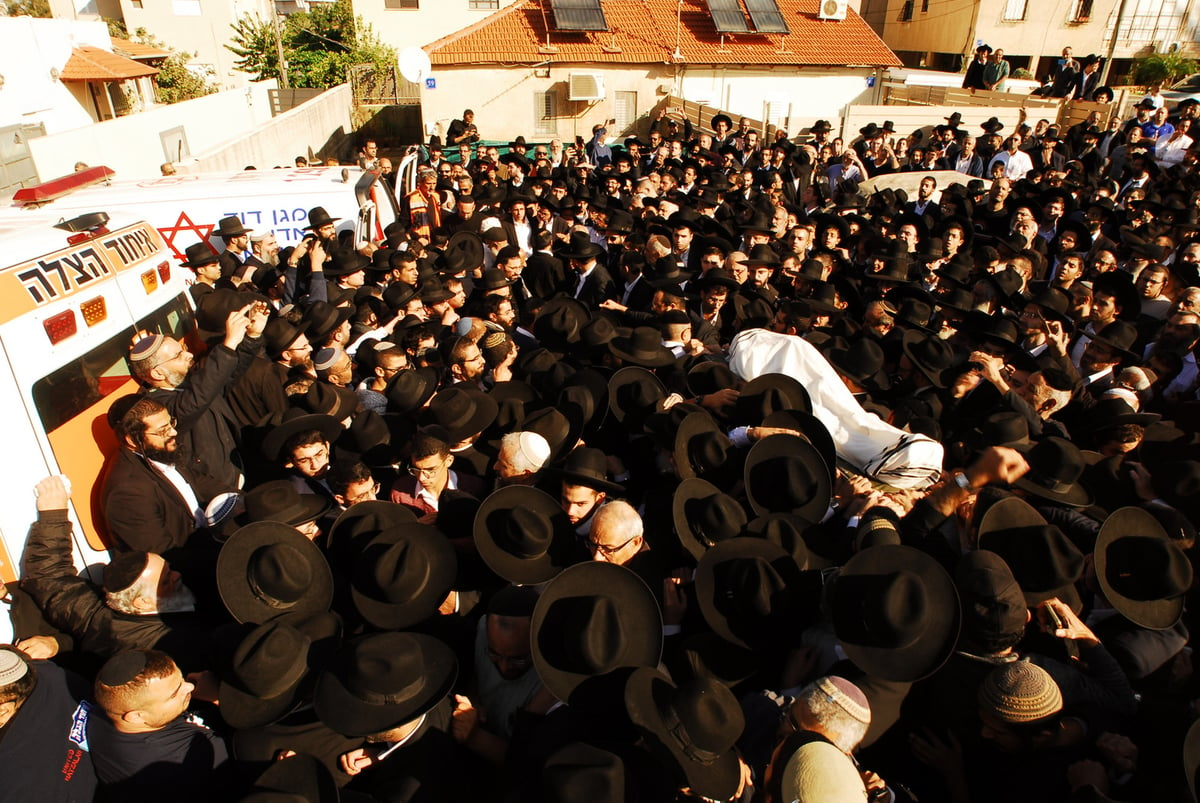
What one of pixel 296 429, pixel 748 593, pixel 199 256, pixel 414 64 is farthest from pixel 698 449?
pixel 414 64

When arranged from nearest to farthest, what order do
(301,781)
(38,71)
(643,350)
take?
(301,781) → (643,350) → (38,71)

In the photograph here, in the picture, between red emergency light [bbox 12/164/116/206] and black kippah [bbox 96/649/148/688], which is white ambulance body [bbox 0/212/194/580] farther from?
red emergency light [bbox 12/164/116/206]

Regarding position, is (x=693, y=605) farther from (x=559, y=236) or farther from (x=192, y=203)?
(x=192, y=203)

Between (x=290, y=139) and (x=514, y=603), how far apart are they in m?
19.7

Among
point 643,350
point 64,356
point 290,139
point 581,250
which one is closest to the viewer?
point 64,356

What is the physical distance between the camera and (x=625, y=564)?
3248 mm

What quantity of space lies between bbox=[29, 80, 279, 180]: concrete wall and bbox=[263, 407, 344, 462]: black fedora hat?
1440 centimetres

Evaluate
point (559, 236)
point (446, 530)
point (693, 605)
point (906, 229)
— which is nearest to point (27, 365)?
point (446, 530)

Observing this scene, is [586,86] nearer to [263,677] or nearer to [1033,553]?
[1033,553]

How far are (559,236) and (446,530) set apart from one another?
6247mm

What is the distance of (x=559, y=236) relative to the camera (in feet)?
30.3

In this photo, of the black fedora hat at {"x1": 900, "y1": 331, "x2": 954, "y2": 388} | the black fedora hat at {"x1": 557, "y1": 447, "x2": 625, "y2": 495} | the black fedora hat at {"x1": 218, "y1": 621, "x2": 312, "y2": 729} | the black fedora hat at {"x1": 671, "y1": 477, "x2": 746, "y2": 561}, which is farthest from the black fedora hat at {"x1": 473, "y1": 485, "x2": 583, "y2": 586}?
the black fedora hat at {"x1": 900, "y1": 331, "x2": 954, "y2": 388}

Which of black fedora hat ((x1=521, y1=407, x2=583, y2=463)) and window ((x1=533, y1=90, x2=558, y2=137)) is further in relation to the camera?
window ((x1=533, y1=90, x2=558, y2=137))

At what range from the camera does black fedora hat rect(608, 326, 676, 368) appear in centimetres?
493
